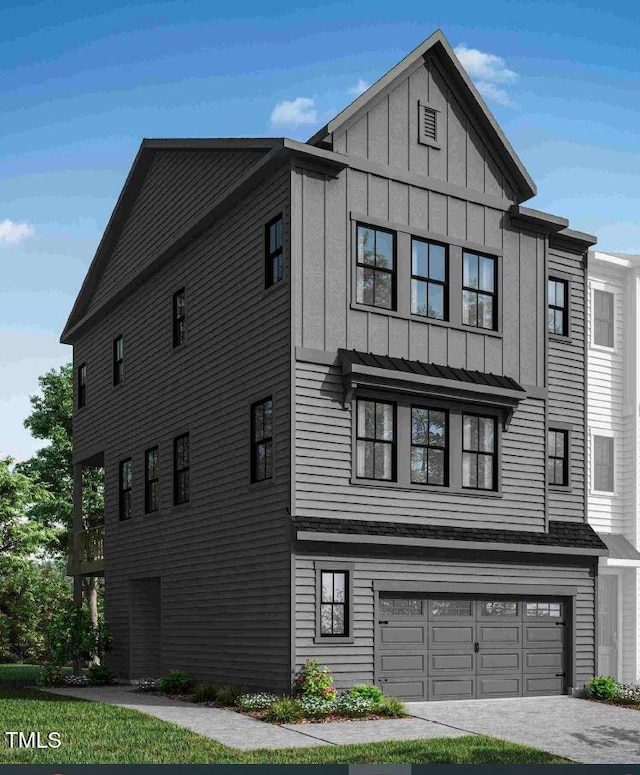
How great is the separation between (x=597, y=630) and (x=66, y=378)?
31163 mm

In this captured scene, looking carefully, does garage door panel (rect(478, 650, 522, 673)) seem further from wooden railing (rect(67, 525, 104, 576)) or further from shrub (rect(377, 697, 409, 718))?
wooden railing (rect(67, 525, 104, 576))

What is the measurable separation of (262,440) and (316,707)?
6.05 meters

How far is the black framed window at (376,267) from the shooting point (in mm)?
24750

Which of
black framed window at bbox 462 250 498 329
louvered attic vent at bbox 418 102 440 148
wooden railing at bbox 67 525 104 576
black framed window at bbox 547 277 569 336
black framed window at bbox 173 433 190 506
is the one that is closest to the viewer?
louvered attic vent at bbox 418 102 440 148

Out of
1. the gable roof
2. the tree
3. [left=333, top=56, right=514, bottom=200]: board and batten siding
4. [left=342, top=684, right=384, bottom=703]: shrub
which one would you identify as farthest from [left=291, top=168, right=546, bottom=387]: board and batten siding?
the tree

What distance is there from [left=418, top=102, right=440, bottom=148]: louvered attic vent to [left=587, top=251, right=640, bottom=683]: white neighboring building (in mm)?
7227

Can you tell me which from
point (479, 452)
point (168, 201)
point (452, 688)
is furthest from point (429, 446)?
point (168, 201)

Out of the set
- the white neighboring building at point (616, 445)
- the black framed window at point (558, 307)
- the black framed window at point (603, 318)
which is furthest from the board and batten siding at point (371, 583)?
the black framed window at point (603, 318)

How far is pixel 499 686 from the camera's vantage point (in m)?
25.4

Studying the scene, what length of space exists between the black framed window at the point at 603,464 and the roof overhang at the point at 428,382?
6.29m

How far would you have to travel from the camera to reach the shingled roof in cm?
2300

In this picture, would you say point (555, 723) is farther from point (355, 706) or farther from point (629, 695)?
point (629, 695)

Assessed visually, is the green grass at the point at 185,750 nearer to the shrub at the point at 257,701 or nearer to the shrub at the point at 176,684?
the shrub at the point at 257,701

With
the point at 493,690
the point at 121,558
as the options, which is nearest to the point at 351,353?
the point at 493,690
